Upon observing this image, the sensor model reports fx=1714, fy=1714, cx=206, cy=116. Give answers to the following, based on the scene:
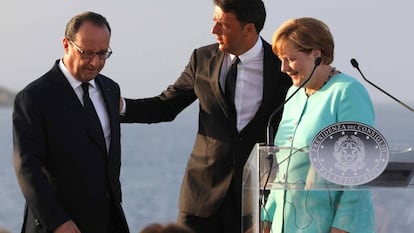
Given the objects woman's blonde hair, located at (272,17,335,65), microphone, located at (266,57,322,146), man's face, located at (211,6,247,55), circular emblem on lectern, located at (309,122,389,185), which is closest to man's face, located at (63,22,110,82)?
man's face, located at (211,6,247,55)

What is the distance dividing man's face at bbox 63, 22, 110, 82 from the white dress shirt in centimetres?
2

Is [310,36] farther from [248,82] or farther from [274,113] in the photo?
[248,82]

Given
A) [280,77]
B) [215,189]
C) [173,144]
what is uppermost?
[280,77]

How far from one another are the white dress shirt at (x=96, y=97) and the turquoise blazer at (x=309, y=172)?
0.56 metres

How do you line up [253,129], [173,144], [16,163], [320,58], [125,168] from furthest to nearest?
[173,144] → [125,168] → [253,129] → [16,163] → [320,58]

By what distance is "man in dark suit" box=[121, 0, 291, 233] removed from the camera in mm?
5418

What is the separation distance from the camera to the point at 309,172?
444 centimetres

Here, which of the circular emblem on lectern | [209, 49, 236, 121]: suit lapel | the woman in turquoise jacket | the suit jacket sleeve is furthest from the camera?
[209, 49, 236, 121]: suit lapel

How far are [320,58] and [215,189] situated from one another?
876 mm

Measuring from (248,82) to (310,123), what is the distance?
0.71 meters

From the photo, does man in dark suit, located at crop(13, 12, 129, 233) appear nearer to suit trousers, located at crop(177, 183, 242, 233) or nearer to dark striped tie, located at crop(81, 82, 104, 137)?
dark striped tie, located at crop(81, 82, 104, 137)

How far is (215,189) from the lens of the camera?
5438 mm

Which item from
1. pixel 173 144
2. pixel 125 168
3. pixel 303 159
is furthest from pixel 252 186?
pixel 173 144

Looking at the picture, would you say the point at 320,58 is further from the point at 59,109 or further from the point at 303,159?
A: the point at 59,109
